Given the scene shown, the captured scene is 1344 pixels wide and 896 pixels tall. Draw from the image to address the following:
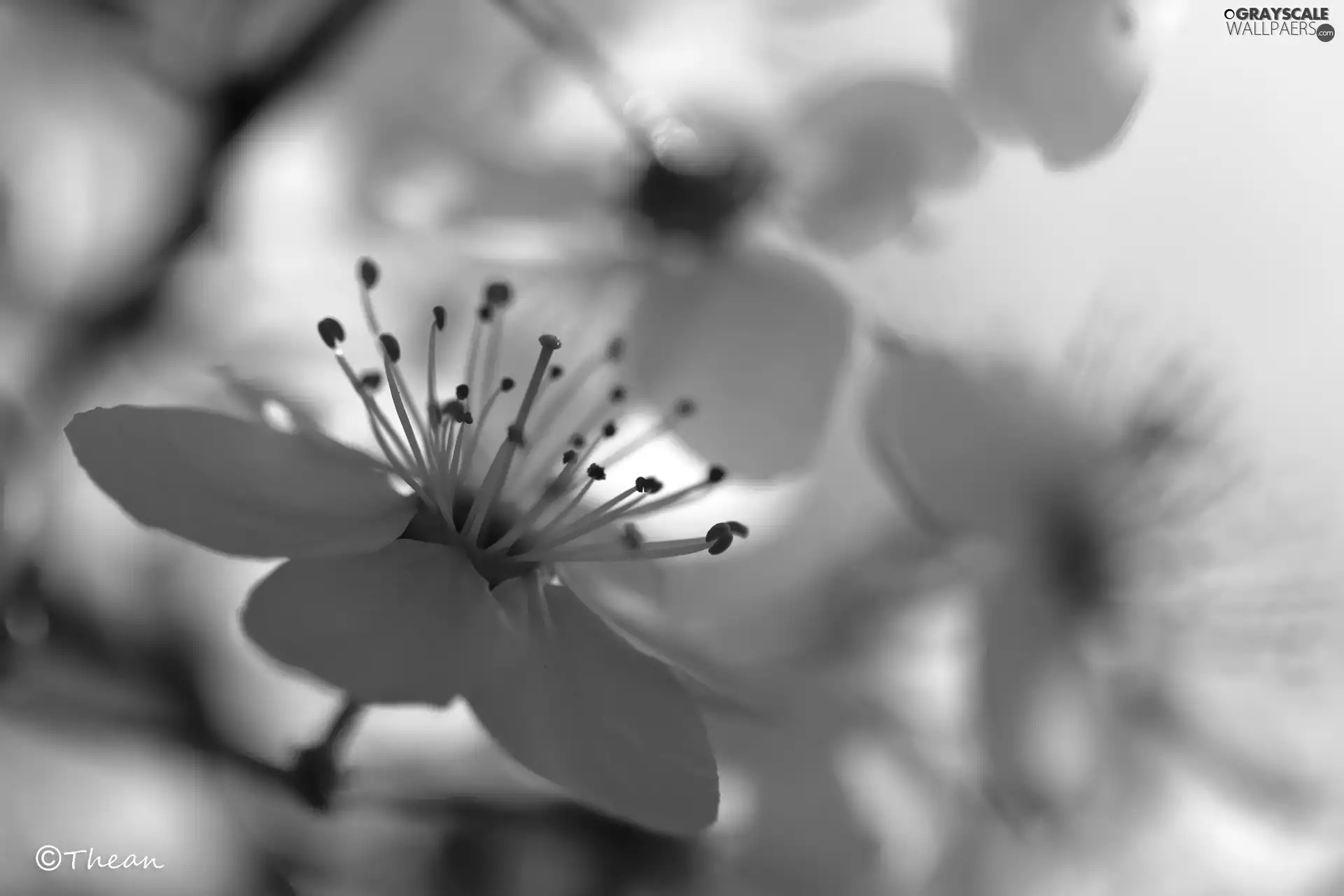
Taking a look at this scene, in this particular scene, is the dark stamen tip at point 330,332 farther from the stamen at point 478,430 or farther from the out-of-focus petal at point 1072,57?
the out-of-focus petal at point 1072,57

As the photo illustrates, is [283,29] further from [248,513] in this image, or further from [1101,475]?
[1101,475]

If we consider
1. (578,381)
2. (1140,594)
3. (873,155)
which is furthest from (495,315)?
(1140,594)

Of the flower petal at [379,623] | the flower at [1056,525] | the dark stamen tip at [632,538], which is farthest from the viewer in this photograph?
the flower at [1056,525]

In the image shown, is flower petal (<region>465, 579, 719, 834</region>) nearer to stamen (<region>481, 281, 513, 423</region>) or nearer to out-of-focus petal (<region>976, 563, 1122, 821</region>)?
stamen (<region>481, 281, 513, 423</region>)

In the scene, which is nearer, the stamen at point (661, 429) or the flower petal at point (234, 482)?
the flower petal at point (234, 482)

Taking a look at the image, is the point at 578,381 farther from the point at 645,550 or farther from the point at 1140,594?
the point at 1140,594

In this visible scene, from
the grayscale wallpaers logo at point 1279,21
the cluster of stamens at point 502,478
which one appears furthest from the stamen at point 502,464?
the grayscale wallpaers logo at point 1279,21
